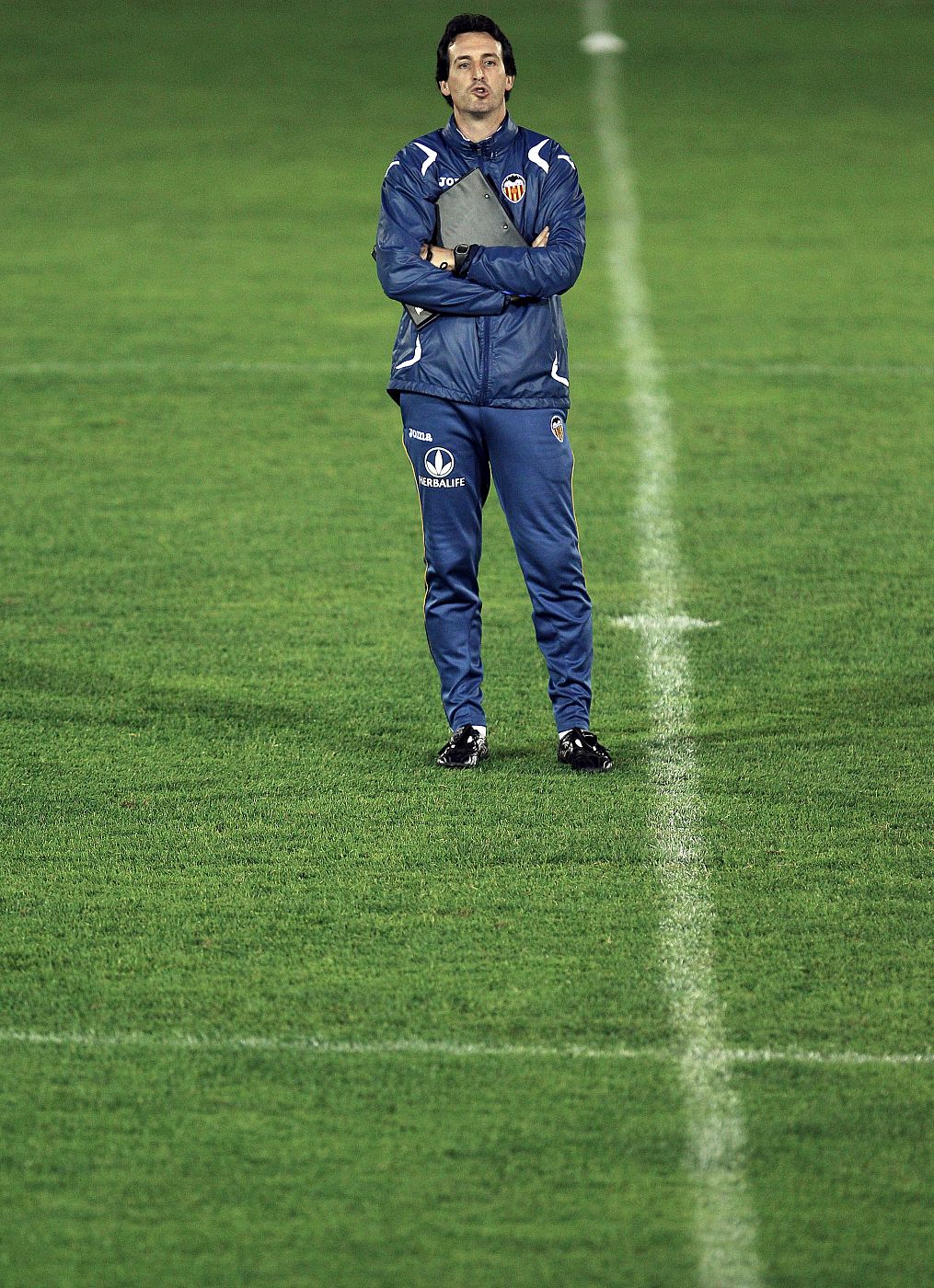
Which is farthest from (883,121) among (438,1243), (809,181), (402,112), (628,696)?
(438,1243)

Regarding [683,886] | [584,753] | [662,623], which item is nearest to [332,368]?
[662,623]

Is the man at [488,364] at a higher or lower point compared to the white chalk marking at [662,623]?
higher

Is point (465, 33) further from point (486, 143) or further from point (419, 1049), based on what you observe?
point (419, 1049)

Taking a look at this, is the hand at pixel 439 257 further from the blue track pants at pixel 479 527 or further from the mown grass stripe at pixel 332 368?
the mown grass stripe at pixel 332 368

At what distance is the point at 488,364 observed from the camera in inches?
201

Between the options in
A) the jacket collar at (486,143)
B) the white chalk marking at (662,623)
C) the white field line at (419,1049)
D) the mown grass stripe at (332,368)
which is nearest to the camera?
the white field line at (419,1049)

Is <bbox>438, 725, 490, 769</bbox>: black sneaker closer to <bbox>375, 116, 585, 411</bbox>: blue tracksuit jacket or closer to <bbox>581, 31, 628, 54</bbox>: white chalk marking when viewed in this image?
<bbox>375, 116, 585, 411</bbox>: blue tracksuit jacket

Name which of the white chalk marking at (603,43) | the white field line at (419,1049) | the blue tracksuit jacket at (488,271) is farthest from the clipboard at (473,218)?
the white chalk marking at (603,43)

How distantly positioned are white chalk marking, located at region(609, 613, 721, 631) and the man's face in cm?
202

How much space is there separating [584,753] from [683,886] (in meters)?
0.79

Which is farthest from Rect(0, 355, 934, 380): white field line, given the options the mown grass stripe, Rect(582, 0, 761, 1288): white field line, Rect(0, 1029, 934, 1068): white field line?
Rect(0, 1029, 934, 1068): white field line

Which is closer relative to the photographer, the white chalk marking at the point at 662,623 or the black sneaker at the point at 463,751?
the black sneaker at the point at 463,751

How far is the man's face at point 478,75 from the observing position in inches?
196

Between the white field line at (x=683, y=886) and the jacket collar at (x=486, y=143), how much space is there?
1.62 m
